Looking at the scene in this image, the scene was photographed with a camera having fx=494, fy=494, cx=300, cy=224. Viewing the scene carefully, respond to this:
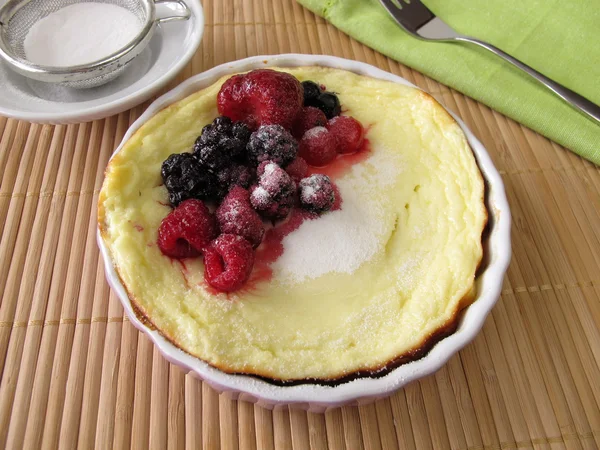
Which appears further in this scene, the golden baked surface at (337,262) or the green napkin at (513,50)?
the green napkin at (513,50)

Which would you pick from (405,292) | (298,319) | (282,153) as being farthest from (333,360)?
(282,153)

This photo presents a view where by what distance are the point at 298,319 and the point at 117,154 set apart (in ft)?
2.10

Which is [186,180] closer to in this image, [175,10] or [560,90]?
[175,10]

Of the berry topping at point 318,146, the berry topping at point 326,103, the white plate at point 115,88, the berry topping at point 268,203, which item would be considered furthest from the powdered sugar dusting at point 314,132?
the white plate at point 115,88

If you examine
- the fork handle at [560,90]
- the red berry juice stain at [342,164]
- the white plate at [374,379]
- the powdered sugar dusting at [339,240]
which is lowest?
the white plate at [374,379]

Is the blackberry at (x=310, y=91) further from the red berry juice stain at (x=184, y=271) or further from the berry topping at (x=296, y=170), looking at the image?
the red berry juice stain at (x=184, y=271)

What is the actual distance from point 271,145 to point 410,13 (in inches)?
43.2

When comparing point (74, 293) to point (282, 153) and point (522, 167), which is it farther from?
point (522, 167)

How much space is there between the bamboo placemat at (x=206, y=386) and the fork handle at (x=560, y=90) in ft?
0.49

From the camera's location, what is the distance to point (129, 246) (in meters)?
1.15

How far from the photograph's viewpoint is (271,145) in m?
1.20

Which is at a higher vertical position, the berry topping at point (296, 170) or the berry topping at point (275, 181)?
the berry topping at point (275, 181)

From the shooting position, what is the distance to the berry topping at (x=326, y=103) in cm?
140

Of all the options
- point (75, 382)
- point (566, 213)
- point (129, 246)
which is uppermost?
point (129, 246)
